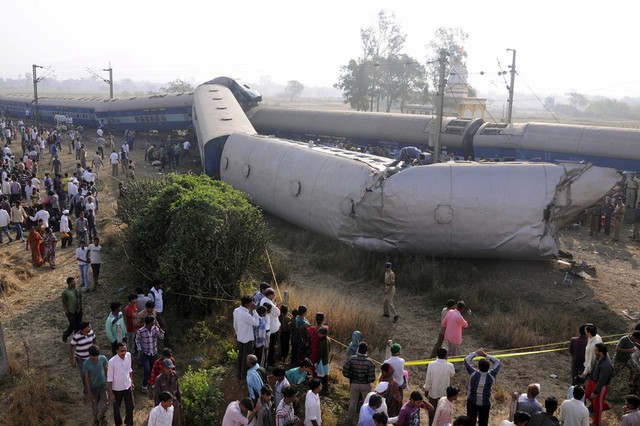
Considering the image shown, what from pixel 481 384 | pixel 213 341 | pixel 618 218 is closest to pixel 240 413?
pixel 481 384

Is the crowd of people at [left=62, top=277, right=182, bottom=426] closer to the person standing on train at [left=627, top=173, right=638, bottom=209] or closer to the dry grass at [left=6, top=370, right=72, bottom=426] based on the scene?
the dry grass at [left=6, top=370, right=72, bottom=426]

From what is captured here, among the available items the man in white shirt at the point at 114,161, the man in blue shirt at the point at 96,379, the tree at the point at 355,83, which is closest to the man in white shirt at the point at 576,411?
the man in blue shirt at the point at 96,379

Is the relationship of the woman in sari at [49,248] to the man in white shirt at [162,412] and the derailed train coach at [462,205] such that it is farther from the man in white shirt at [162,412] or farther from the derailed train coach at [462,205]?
the man in white shirt at [162,412]

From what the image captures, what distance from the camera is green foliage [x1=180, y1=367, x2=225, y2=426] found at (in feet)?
29.4

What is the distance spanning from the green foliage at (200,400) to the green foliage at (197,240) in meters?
3.61

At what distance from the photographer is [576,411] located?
7.63m

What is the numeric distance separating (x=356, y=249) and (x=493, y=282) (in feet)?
11.8

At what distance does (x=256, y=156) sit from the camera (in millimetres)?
21016

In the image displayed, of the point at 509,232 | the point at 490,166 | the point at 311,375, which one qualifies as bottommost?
the point at 311,375

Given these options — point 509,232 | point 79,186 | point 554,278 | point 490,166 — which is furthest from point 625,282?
point 79,186

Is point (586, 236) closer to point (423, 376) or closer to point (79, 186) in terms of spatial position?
point (423, 376)

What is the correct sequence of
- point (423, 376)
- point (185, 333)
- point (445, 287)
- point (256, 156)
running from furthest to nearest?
point (256, 156), point (445, 287), point (185, 333), point (423, 376)

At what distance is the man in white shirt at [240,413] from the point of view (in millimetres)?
7344

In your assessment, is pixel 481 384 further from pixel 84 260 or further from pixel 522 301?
pixel 84 260
